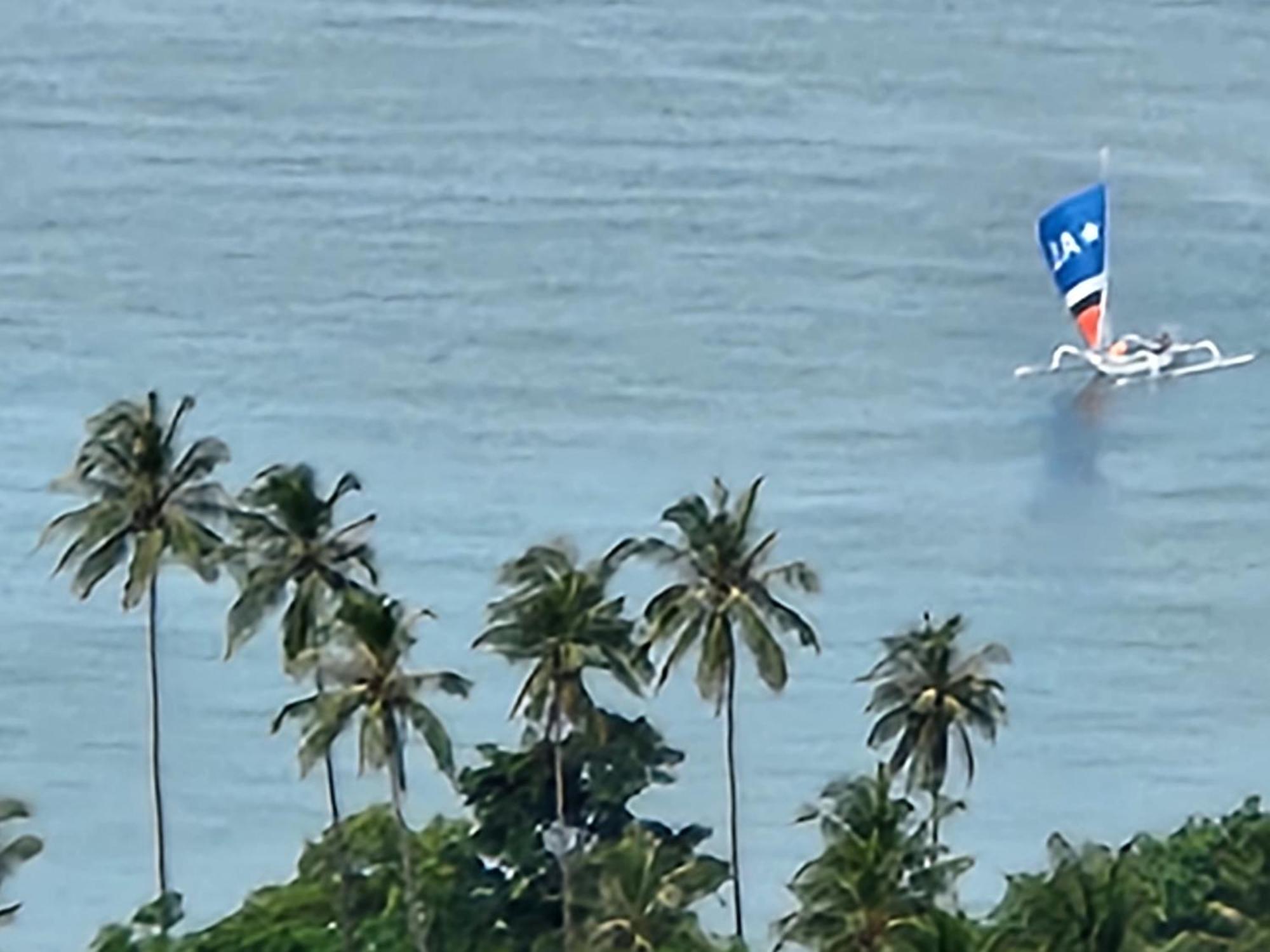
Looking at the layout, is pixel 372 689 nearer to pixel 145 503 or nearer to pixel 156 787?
pixel 145 503

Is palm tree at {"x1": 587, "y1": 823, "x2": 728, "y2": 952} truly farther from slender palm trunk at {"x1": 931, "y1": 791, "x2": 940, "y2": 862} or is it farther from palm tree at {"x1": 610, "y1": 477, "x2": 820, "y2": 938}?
slender palm trunk at {"x1": 931, "y1": 791, "x2": 940, "y2": 862}

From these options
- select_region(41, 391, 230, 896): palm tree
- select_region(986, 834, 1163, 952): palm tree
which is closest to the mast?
select_region(41, 391, 230, 896): palm tree

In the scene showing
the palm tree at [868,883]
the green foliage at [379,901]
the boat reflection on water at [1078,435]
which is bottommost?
the palm tree at [868,883]

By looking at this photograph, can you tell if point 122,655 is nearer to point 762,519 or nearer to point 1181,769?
point 762,519

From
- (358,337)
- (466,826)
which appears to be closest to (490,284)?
(358,337)

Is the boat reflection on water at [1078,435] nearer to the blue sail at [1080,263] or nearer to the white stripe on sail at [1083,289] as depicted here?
the blue sail at [1080,263]

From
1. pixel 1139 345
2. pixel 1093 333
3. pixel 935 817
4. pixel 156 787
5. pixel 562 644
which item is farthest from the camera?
pixel 1139 345

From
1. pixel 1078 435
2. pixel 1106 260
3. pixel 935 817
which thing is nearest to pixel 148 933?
pixel 935 817

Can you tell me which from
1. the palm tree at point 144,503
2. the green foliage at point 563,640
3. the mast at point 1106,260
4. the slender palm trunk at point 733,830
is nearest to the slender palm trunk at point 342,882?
the green foliage at point 563,640
